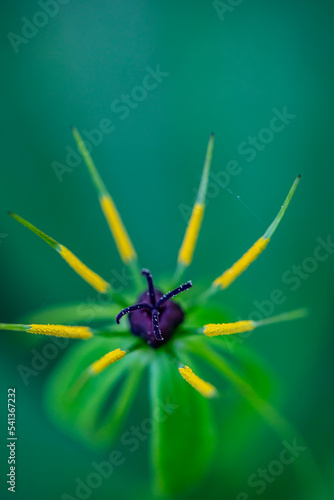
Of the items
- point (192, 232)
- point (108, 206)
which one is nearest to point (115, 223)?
point (108, 206)

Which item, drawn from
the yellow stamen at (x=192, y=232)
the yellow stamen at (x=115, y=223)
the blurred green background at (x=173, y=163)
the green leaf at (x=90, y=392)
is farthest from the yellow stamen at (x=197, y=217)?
the blurred green background at (x=173, y=163)

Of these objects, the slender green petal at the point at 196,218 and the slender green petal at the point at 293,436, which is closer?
the slender green petal at the point at 196,218

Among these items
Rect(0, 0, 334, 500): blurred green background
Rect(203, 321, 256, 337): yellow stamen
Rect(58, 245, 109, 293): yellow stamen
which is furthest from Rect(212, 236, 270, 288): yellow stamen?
Rect(0, 0, 334, 500): blurred green background

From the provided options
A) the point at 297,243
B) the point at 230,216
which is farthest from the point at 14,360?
the point at 297,243

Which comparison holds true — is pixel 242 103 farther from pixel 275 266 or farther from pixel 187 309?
pixel 187 309

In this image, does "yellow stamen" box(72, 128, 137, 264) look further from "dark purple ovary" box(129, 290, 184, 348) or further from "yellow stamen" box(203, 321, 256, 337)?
"yellow stamen" box(203, 321, 256, 337)

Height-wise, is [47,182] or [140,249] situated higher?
[47,182]

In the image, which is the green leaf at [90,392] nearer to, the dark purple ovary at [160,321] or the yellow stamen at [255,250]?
the dark purple ovary at [160,321]
